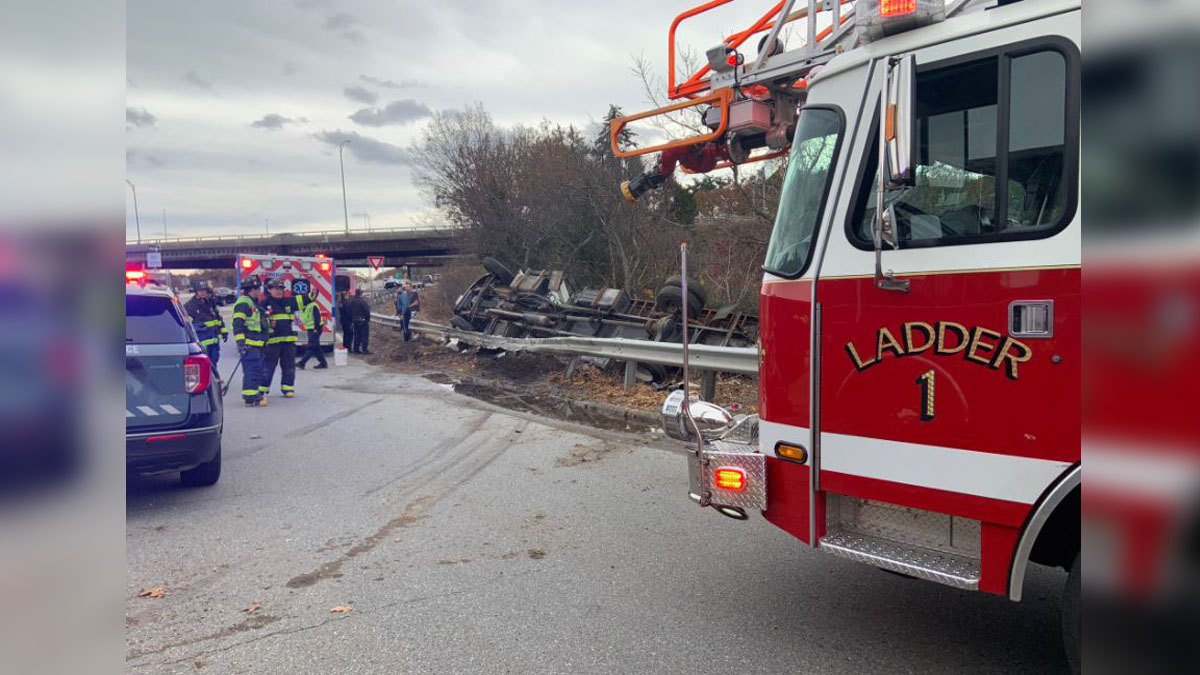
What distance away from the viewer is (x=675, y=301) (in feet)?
35.7

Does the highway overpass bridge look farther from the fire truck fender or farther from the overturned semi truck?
the fire truck fender

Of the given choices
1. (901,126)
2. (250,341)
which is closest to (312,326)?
(250,341)

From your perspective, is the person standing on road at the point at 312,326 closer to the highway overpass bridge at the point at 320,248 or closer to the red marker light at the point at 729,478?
the red marker light at the point at 729,478

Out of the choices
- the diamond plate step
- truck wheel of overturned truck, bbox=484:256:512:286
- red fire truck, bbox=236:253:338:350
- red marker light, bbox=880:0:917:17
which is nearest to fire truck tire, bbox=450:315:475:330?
truck wheel of overturned truck, bbox=484:256:512:286

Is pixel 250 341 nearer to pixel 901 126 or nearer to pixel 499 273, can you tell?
pixel 499 273

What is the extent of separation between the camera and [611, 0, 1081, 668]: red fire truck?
263cm

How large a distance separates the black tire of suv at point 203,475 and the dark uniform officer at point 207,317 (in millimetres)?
7741

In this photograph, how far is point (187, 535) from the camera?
5180mm

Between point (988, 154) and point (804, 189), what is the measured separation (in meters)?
0.84

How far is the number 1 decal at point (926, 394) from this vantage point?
290cm

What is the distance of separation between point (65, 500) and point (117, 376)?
0.52 ft

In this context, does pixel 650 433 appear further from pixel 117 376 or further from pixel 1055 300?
pixel 117 376

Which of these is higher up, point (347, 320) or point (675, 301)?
point (675, 301)

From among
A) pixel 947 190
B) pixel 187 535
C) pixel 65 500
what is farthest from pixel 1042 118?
pixel 187 535
